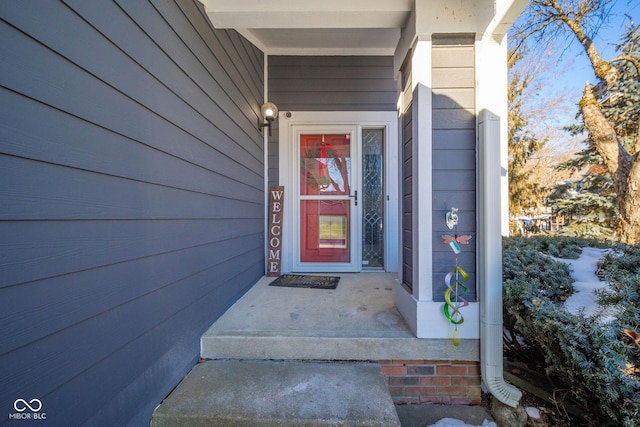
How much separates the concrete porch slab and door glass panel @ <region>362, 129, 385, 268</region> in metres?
1.24

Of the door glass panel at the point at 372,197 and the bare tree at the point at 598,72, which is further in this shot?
the bare tree at the point at 598,72

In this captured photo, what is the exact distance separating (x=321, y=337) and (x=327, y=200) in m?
1.87

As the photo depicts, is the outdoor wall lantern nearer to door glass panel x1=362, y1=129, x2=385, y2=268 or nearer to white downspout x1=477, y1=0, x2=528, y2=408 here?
door glass panel x1=362, y1=129, x2=385, y2=268

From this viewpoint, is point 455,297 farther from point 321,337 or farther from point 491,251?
point 321,337

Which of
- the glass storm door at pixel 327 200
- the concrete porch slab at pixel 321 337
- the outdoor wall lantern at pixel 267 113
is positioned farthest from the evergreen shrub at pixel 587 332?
the outdoor wall lantern at pixel 267 113

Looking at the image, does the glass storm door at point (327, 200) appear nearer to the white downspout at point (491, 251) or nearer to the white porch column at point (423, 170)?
the white porch column at point (423, 170)

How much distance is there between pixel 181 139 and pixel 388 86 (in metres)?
2.51

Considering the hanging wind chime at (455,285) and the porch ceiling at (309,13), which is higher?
the porch ceiling at (309,13)

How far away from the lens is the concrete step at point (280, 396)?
114 cm

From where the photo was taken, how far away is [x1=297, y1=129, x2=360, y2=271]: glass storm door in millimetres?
3137

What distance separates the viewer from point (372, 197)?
10.5ft

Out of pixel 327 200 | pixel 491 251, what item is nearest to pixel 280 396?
pixel 491 251

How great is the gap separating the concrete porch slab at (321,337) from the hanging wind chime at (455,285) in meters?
0.14

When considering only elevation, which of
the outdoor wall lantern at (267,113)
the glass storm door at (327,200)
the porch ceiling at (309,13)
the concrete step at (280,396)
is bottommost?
the concrete step at (280,396)
